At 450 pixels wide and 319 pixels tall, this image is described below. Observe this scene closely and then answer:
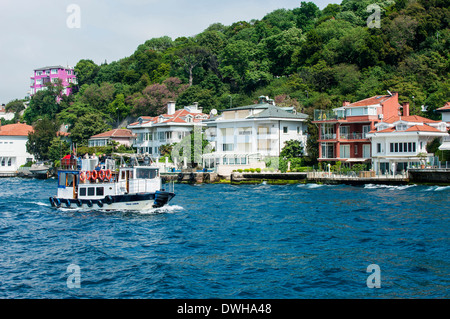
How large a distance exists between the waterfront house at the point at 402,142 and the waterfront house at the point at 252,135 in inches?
563

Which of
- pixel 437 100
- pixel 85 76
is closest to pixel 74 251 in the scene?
pixel 437 100

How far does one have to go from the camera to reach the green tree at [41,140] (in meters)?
100

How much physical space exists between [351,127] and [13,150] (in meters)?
70.1

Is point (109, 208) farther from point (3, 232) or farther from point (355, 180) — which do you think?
point (355, 180)

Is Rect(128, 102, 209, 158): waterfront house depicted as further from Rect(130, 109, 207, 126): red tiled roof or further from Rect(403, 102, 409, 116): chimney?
Rect(403, 102, 409, 116): chimney

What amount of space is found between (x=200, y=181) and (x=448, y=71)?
3856cm

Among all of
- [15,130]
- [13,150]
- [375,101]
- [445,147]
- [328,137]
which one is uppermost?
[375,101]

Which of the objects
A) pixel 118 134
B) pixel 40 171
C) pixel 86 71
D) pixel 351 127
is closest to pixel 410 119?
pixel 351 127

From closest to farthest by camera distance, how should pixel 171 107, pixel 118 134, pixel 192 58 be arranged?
pixel 171 107 → pixel 118 134 → pixel 192 58

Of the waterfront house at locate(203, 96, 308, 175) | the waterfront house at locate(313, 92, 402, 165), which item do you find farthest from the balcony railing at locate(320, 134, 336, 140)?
the waterfront house at locate(203, 96, 308, 175)

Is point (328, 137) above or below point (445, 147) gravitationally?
above

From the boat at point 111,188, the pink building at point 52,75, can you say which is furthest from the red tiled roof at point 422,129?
the pink building at point 52,75

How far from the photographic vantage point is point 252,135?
72.8m

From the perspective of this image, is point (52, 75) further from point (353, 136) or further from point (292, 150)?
point (353, 136)
